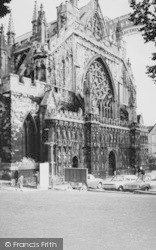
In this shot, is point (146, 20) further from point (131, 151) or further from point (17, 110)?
point (131, 151)

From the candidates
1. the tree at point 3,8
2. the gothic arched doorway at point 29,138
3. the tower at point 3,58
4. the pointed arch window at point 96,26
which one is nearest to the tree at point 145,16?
the tree at point 3,8

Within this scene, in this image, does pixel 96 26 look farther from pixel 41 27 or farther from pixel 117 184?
pixel 117 184

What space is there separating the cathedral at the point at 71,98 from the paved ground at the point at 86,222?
939cm

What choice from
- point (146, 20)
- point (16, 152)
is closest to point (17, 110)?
point (16, 152)

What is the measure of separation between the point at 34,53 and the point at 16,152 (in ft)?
31.2

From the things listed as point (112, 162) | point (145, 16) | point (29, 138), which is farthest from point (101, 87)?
point (145, 16)

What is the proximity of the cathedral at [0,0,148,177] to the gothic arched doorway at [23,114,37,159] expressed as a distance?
0.08m

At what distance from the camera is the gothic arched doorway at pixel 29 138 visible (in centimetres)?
2622

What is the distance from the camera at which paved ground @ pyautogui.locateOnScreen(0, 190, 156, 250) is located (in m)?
7.92

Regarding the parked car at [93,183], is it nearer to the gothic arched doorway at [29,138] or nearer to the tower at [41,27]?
the gothic arched doorway at [29,138]

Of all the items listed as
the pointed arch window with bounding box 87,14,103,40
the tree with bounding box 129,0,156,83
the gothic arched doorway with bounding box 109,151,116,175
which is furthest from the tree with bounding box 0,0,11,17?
the pointed arch window with bounding box 87,14,103,40

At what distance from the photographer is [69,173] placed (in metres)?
23.7

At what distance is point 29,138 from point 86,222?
16908 millimetres

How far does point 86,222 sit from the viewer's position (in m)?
10.3
